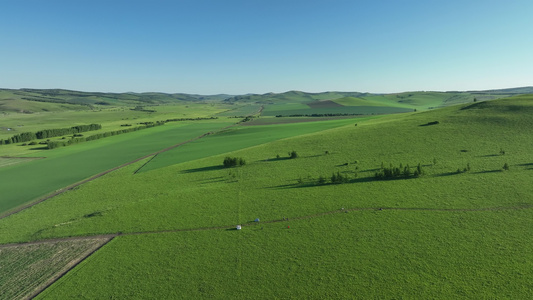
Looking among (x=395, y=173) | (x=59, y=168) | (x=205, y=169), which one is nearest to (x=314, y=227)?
(x=395, y=173)

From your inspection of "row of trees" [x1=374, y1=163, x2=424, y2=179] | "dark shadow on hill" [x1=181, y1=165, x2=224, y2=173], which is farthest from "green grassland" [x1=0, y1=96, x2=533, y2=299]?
"row of trees" [x1=374, y1=163, x2=424, y2=179]

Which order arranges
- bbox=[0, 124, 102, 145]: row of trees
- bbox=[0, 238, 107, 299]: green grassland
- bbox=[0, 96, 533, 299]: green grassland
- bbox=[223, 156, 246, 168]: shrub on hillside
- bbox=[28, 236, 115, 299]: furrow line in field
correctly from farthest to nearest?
1. bbox=[0, 124, 102, 145]: row of trees
2. bbox=[223, 156, 246, 168]: shrub on hillside
3. bbox=[0, 238, 107, 299]: green grassland
4. bbox=[28, 236, 115, 299]: furrow line in field
5. bbox=[0, 96, 533, 299]: green grassland

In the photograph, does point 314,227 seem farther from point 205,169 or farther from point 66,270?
point 205,169

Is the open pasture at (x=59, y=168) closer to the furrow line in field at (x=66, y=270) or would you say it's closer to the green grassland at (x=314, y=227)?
the green grassland at (x=314, y=227)

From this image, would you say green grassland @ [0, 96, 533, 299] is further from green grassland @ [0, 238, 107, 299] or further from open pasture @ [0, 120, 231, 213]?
open pasture @ [0, 120, 231, 213]

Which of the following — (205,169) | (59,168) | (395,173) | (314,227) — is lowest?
(59,168)

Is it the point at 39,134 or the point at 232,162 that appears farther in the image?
the point at 39,134

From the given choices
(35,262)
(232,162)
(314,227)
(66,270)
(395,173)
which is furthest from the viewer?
(232,162)

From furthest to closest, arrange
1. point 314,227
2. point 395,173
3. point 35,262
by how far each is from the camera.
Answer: point 395,173 → point 314,227 → point 35,262
